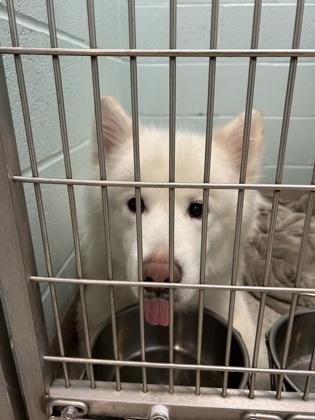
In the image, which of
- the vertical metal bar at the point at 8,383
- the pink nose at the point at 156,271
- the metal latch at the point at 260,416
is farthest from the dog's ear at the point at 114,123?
the metal latch at the point at 260,416

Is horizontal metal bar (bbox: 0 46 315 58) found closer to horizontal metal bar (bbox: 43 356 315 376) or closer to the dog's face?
the dog's face

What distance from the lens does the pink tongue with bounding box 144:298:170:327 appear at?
3.58 ft

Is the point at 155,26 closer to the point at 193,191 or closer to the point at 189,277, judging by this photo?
the point at 193,191

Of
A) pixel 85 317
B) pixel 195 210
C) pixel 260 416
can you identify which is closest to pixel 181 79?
pixel 195 210

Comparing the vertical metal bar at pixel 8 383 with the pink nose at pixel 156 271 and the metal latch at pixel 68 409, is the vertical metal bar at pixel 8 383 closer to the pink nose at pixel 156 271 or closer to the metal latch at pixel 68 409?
the metal latch at pixel 68 409

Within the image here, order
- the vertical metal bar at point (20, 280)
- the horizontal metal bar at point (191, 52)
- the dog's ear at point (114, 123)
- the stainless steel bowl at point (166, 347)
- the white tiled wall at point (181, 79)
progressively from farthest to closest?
the white tiled wall at point (181, 79)
the dog's ear at point (114, 123)
the stainless steel bowl at point (166, 347)
the vertical metal bar at point (20, 280)
the horizontal metal bar at point (191, 52)

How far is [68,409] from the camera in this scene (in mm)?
926

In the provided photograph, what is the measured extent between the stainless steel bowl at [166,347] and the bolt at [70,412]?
0.24 m

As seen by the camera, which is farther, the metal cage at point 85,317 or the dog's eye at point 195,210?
the dog's eye at point 195,210

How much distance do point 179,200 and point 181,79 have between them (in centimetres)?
175

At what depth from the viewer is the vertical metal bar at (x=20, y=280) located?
75cm

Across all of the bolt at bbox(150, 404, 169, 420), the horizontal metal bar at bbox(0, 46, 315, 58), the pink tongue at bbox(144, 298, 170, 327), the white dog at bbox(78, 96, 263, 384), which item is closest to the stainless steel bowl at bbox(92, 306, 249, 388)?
the white dog at bbox(78, 96, 263, 384)

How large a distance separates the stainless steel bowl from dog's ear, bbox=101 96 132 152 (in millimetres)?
638

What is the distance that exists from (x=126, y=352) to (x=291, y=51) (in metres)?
1.16
